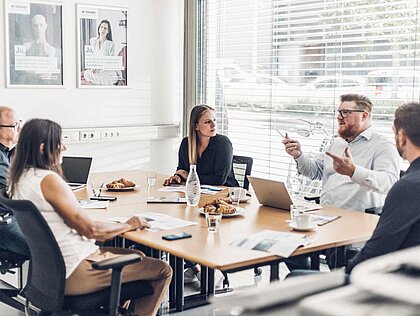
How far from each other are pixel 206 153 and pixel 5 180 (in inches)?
56.3

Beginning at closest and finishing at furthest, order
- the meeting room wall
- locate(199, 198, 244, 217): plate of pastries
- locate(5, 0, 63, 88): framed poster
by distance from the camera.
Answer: locate(199, 198, 244, 217): plate of pastries, locate(5, 0, 63, 88): framed poster, the meeting room wall

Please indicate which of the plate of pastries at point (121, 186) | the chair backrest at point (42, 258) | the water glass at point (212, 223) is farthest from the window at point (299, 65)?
the chair backrest at point (42, 258)

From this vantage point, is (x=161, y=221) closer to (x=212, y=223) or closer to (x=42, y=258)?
(x=212, y=223)

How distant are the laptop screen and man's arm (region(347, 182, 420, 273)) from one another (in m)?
2.22

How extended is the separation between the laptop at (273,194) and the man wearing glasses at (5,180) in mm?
1320

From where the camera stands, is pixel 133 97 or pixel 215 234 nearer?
pixel 215 234

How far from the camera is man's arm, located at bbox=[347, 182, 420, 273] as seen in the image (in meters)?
2.32

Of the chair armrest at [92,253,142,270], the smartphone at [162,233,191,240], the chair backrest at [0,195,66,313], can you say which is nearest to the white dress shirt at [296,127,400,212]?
the smartphone at [162,233,191,240]

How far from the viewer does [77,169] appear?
4129 millimetres

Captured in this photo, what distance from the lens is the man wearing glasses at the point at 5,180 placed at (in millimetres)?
3463

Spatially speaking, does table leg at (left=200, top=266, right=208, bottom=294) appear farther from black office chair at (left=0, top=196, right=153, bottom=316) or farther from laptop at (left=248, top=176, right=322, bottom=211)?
black office chair at (left=0, top=196, right=153, bottom=316)

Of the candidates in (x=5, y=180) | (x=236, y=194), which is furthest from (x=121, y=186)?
(x=236, y=194)

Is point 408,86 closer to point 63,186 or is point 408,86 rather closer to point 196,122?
point 196,122

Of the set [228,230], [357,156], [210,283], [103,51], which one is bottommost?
[210,283]
